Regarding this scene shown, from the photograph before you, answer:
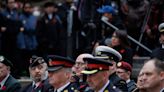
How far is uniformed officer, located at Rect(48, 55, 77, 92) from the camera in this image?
29.7 ft

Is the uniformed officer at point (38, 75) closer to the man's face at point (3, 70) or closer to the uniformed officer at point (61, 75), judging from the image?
the man's face at point (3, 70)

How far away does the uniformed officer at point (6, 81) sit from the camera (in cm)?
1128

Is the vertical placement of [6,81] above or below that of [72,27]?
above

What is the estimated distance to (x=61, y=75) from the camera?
29.9 ft

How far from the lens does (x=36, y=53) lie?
53.2ft

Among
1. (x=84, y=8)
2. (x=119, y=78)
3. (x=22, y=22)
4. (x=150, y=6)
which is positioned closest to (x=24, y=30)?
(x=22, y=22)

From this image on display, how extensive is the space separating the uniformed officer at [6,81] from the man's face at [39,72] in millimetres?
535

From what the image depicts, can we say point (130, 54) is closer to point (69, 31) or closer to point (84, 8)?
point (84, 8)

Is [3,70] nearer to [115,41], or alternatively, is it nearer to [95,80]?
[115,41]

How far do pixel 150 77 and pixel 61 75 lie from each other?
90.1 inches

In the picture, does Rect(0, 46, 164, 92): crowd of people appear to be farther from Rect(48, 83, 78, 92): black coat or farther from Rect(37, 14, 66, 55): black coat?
Rect(37, 14, 66, 55): black coat

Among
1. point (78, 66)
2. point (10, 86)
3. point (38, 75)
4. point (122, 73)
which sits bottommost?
point (10, 86)

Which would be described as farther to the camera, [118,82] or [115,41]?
[115,41]

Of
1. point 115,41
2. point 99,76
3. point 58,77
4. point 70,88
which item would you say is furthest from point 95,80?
point 115,41
